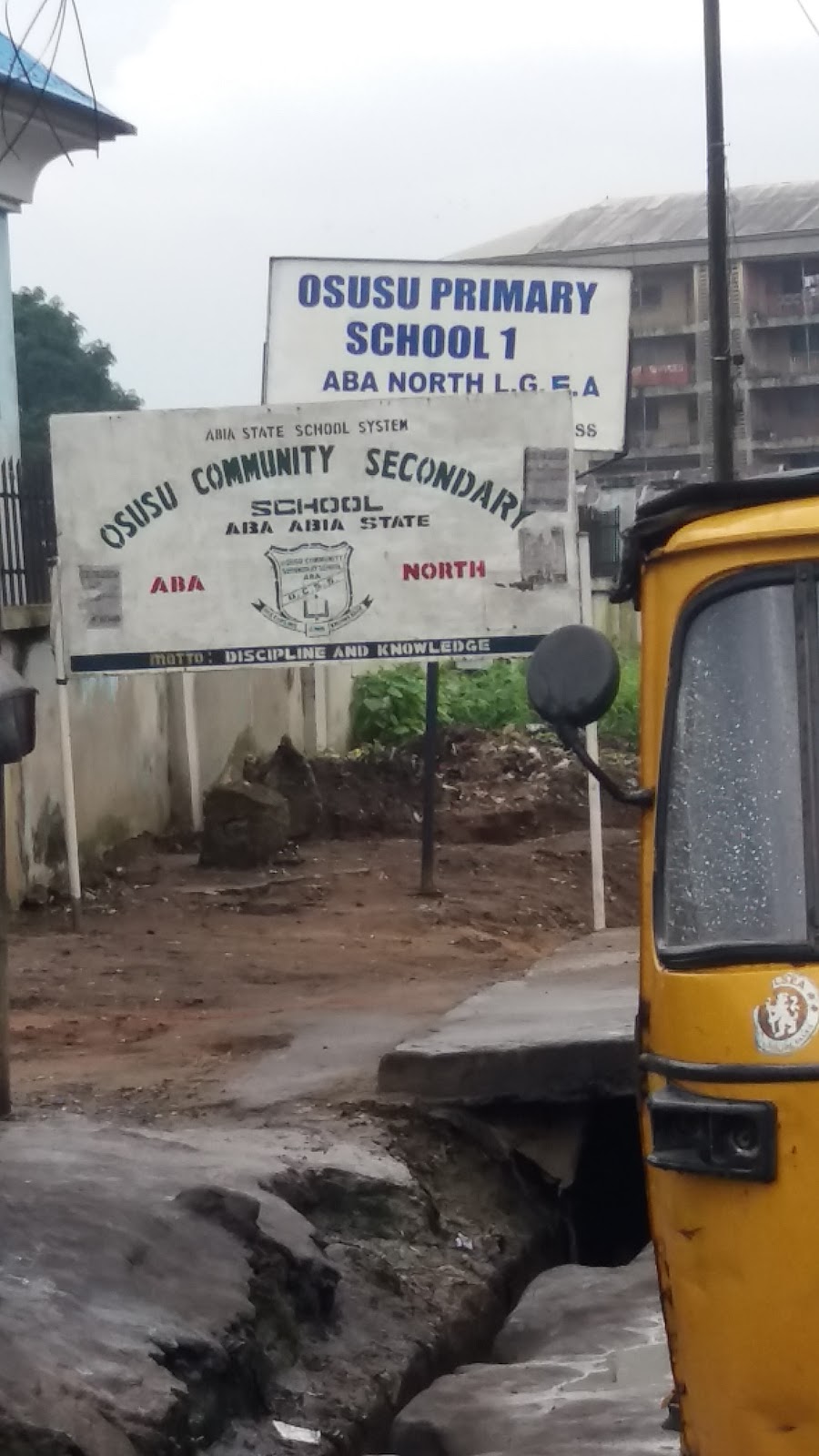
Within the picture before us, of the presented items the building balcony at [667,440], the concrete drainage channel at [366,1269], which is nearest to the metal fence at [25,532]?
the concrete drainage channel at [366,1269]

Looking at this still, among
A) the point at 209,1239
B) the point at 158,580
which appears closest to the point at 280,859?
the point at 158,580

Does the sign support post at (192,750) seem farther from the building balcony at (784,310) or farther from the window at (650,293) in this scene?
the window at (650,293)

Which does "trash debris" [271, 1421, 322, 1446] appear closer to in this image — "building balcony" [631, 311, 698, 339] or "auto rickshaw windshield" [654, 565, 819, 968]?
"auto rickshaw windshield" [654, 565, 819, 968]

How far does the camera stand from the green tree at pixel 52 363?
37.0 meters

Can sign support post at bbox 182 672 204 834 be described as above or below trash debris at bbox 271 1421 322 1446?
above

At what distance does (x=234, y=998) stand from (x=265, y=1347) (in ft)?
14.2

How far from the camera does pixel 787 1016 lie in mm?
3068

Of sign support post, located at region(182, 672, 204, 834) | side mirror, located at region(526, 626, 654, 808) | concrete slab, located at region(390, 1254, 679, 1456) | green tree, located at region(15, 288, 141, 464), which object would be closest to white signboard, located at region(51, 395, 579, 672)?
sign support post, located at region(182, 672, 204, 834)

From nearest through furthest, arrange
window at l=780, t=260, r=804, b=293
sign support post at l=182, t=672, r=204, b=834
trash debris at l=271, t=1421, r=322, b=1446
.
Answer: trash debris at l=271, t=1421, r=322, b=1446
sign support post at l=182, t=672, r=204, b=834
window at l=780, t=260, r=804, b=293

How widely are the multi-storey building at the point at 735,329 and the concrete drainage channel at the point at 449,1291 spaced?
41273 mm

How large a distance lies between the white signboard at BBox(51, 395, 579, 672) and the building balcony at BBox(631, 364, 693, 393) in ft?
137

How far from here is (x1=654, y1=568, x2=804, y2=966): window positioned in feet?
10.5

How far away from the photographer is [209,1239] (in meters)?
4.88

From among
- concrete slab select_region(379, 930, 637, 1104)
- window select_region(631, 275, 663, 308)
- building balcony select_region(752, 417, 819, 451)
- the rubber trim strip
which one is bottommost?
concrete slab select_region(379, 930, 637, 1104)
